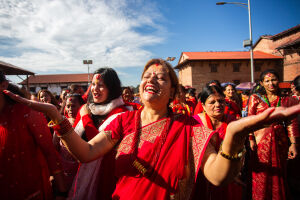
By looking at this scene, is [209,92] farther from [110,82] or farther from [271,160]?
[110,82]

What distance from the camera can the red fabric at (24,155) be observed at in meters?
1.29

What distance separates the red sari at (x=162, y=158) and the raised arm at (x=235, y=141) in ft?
0.50

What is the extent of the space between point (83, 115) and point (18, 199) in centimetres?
95

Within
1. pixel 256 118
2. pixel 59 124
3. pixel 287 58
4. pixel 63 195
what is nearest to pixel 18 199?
pixel 63 195

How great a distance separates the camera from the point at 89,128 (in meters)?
1.82

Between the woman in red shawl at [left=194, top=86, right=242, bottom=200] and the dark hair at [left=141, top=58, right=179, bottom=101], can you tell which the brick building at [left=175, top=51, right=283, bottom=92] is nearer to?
the woman in red shawl at [left=194, top=86, right=242, bottom=200]

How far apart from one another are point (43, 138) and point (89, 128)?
0.46 m

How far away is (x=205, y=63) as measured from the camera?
23453 mm

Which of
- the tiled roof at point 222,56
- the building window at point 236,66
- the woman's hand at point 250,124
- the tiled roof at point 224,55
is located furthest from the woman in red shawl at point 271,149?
the building window at point 236,66

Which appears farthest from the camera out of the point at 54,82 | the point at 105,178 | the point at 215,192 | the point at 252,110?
the point at 54,82

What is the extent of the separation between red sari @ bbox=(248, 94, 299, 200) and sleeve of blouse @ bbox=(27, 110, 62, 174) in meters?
2.81

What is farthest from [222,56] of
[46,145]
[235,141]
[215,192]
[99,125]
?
[46,145]

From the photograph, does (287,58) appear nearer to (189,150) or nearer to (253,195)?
(253,195)

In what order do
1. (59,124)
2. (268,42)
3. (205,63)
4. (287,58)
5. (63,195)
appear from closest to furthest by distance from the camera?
(59,124), (63,195), (287,58), (205,63), (268,42)
